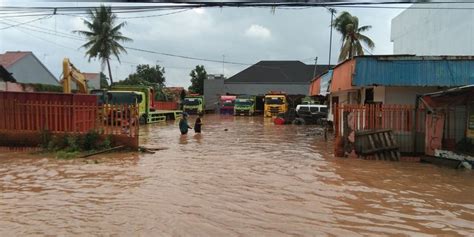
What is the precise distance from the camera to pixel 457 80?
15.0 m

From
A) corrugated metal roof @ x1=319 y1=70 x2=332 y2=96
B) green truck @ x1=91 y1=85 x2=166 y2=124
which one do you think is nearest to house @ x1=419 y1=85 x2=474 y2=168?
corrugated metal roof @ x1=319 y1=70 x2=332 y2=96

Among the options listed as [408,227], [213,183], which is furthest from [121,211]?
[408,227]

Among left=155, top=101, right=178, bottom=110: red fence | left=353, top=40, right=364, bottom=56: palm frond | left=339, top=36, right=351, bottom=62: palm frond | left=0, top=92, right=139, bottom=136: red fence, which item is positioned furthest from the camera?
left=155, top=101, right=178, bottom=110: red fence

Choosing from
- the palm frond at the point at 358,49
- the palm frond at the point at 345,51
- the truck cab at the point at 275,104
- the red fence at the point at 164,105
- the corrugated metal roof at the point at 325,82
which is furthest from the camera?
the red fence at the point at 164,105

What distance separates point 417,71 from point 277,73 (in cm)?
4953

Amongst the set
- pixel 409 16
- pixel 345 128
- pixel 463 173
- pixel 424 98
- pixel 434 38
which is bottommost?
pixel 463 173

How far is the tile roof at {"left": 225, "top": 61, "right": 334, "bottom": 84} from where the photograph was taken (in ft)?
205

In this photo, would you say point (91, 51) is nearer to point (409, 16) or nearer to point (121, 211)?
point (409, 16)

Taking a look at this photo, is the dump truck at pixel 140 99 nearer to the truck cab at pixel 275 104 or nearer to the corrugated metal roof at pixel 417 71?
the truck cab at pixel 275 104

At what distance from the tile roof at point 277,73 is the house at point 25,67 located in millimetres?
23613

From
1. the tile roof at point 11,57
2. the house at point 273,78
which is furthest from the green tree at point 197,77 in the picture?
the tile roof at point 11,57

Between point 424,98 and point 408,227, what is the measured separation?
8.06 metres

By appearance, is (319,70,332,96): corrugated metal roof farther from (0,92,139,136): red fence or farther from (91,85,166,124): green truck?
(0,92,139,136): red fence

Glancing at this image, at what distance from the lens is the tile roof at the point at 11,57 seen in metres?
42.5
